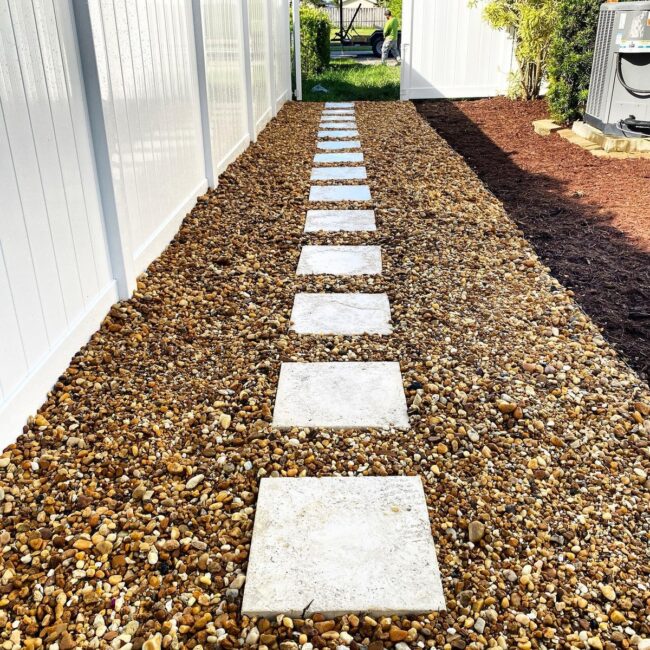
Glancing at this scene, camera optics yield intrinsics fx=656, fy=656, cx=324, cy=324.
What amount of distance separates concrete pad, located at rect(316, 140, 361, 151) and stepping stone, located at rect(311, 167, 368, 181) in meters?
1.05

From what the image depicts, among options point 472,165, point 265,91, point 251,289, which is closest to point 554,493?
point 251,289

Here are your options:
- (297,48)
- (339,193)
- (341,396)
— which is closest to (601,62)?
(339,193)

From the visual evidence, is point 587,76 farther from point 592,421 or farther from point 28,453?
point 28,453

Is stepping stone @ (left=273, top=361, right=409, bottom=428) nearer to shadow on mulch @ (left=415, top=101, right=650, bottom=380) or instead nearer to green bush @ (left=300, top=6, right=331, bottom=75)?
shadow on mulch @ (left=415, top=101, right=650, bottom=380)

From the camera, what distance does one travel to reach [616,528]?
182cm

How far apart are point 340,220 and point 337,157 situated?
88.1 inches

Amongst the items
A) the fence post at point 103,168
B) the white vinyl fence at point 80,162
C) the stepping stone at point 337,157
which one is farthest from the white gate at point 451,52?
the fence post at point 103,168

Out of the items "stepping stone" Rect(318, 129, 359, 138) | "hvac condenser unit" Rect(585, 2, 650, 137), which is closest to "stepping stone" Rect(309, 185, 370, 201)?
"stepping stone" Rect(318, 129, 359, 138)

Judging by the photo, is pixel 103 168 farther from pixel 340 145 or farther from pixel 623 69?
pixel 623 69

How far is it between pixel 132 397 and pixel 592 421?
1667 millimetres

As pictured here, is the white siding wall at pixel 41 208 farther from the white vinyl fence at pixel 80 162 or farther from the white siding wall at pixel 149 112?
the white siding wall at pixel 149 112

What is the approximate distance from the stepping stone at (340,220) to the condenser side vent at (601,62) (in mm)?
3441

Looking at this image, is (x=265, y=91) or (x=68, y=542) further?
(x=265, y=91)

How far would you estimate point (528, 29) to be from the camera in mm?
8984
